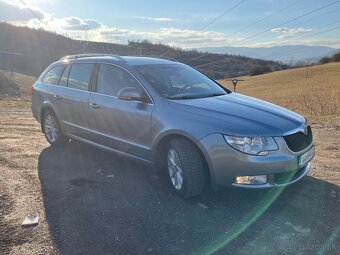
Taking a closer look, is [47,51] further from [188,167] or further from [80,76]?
[188,167]

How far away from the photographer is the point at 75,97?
6.02 meters

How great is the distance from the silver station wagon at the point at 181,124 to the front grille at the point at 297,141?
0.01m

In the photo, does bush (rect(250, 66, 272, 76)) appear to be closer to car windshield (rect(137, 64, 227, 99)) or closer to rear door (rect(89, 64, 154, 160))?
car windshield (rect(137, 64, 227, 99))

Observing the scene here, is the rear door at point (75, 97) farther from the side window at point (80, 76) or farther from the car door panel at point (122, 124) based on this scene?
the car door panel at point (122, 124)

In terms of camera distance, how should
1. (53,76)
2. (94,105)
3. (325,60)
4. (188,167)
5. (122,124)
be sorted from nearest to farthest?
(188,167), (122,124), (94,105), (53,76), (325,60)

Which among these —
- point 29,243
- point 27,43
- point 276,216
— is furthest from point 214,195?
point 27,43

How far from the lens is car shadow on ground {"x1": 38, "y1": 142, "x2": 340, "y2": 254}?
135 inches

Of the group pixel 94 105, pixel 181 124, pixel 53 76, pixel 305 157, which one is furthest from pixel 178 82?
pixel 53 76

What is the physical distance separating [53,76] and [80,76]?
111cm

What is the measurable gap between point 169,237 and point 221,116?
56.6 inches

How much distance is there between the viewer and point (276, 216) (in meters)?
4.00

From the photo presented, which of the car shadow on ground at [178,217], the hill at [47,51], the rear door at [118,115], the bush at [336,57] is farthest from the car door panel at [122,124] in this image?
the bush at [336,57]

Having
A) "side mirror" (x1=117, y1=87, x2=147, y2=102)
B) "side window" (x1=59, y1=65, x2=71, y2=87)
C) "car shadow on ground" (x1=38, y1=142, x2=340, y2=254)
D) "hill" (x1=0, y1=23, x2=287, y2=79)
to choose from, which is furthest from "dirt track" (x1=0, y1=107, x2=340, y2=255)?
"hill" (x1=0, y1=23, x2=287, y2=79)

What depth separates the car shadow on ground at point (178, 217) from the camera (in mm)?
3422
